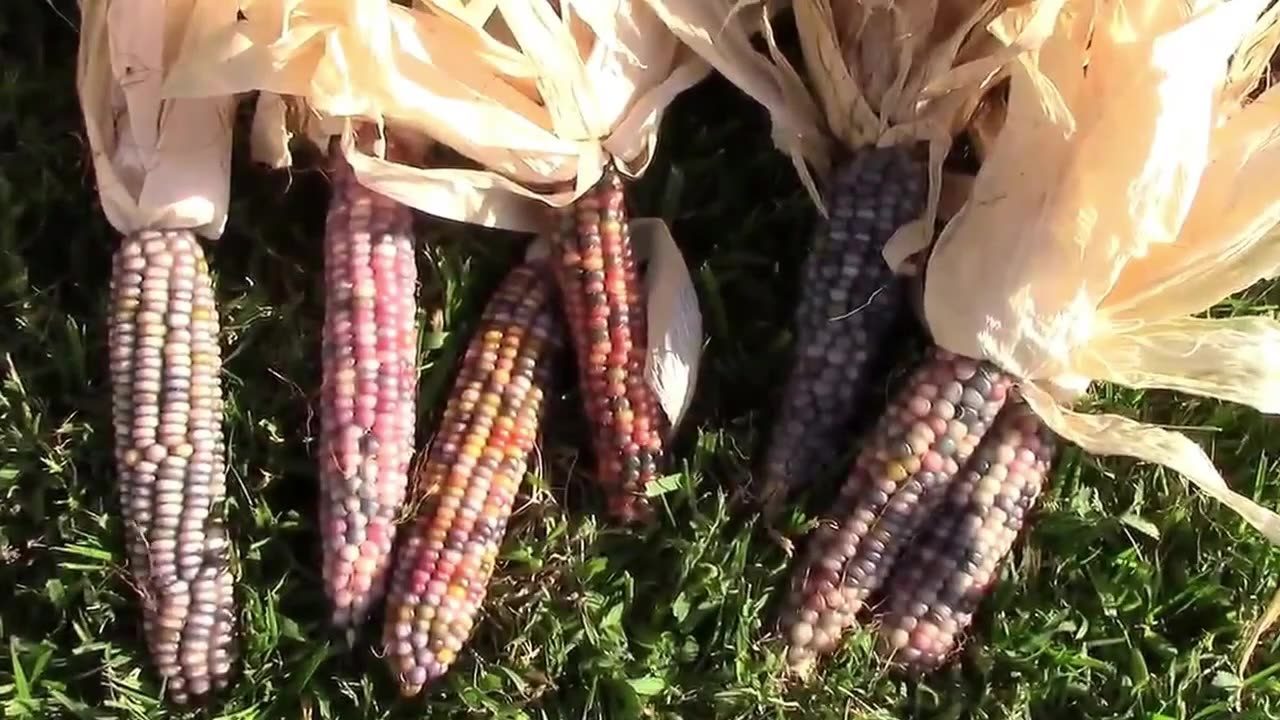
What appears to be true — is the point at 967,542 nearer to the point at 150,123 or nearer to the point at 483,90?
the point at 483,90

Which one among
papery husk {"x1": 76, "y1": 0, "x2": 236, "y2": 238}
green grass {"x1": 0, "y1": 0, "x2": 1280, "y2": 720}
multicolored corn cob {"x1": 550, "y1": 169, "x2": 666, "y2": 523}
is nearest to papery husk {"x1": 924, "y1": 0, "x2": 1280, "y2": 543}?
green grass {"x1": 0, "y1": 0, "x2": 1280, "y2": 720}

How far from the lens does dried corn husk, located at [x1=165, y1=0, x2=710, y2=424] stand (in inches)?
64.0

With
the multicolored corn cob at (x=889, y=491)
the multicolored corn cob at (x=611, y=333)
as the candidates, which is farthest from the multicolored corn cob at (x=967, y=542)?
the multicolored corn cob at (x=611, y=333)

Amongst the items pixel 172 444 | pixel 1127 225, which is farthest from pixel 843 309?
pixel 172 444

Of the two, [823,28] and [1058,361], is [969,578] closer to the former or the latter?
[1058,361]

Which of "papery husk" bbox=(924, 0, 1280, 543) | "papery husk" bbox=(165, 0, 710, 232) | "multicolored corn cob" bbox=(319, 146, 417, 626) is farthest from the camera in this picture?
"multicolored corn cob" bbox=(319, 146, 417, 626)

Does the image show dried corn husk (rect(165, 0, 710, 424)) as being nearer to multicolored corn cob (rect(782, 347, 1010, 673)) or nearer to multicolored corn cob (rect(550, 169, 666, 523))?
multicolored corn cob (rect(550, 169, 666, 523))

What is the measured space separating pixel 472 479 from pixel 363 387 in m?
0.18

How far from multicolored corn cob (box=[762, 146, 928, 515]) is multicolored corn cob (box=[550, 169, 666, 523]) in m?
0.18

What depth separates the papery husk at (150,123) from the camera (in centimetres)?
171

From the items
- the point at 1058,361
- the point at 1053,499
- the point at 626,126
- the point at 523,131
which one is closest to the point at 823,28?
the point at 626,126

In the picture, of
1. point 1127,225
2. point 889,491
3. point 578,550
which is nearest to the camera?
point 1127,225

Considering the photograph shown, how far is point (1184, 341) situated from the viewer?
1.64 meters

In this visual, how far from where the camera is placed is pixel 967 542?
172cm
